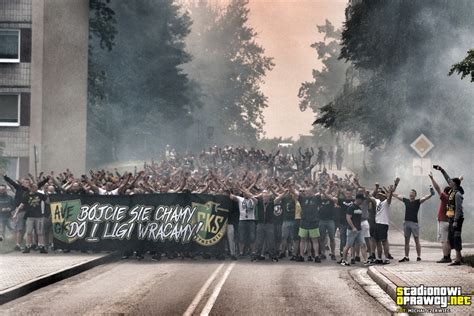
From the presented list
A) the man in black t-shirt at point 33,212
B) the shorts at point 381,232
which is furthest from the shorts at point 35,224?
the shorts at point 381,232

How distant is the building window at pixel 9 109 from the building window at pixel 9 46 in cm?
176

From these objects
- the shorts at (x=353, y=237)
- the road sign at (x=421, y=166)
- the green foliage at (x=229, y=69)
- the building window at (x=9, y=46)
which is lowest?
A: the shorts at (x=353, y=237)

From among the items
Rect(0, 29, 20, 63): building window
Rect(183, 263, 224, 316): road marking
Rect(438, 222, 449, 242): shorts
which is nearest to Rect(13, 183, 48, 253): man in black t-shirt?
Rect(183, 263, 224, 316): road marking

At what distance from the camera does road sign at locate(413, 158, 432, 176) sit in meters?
29.6

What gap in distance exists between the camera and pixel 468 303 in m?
15.6

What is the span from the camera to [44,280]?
757 inches

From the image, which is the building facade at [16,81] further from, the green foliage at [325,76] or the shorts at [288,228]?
the green foliage at [325,76]

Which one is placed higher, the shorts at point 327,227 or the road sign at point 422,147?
the road sign at point 422,147

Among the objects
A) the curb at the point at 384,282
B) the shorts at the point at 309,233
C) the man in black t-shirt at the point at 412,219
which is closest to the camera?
the curb at the point at 384,282

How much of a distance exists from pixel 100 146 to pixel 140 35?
11783 millimetres

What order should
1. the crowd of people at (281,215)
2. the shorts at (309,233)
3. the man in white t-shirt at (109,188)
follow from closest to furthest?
the crowd of people at (281,215)
the shorts at (309,233)
the man in white t-shirt at (109,188)

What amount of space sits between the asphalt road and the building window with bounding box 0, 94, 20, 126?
913 inches

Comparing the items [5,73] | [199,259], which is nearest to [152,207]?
[199,259]

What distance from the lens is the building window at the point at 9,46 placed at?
45.7 meters
